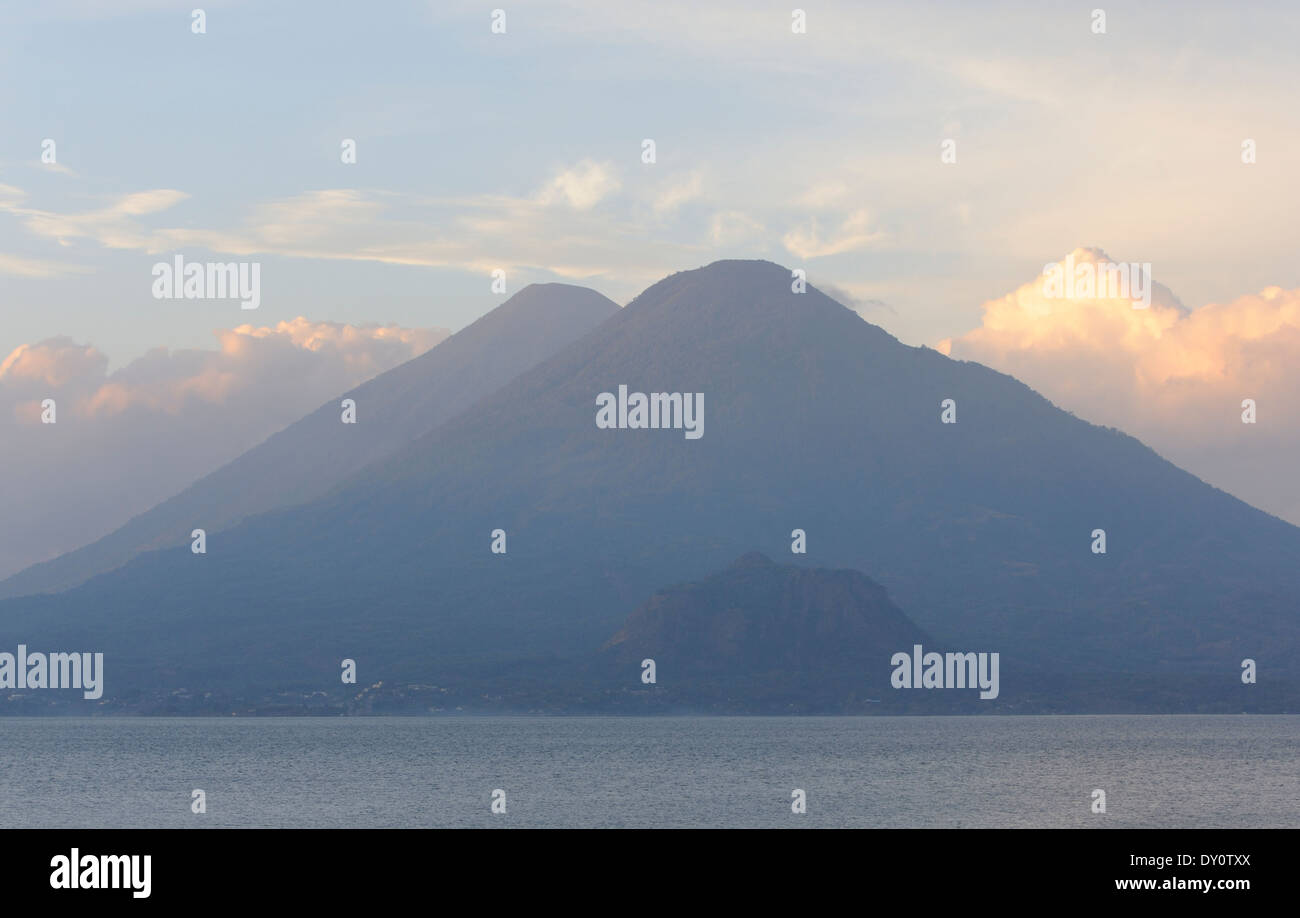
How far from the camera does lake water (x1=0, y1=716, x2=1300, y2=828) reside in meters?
94.9

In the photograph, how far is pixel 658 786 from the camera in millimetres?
120062

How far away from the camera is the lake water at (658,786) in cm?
9494

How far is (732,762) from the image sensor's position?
156 metres
